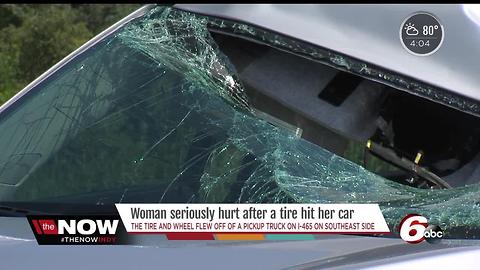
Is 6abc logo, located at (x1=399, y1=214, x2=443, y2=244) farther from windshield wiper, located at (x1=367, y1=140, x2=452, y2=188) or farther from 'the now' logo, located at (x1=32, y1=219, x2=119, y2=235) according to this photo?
'the now' logo, located at (x1=32, y1=219, x2=119, y2=235)

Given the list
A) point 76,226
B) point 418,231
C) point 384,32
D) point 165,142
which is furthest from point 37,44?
point 418,231

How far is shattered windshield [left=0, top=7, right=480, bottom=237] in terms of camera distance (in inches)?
75.0

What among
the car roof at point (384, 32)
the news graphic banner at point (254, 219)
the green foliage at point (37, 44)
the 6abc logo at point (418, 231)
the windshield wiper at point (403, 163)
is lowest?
the 6abc logo at point (418, 231)

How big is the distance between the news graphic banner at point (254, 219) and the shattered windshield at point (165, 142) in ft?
0.18

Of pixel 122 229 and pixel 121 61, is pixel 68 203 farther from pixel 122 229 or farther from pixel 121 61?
pixel 121 61

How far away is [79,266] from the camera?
1.70 metres

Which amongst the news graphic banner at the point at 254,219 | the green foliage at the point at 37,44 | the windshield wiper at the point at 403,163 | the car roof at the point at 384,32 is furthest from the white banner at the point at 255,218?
the green foliage at the point at 37,44

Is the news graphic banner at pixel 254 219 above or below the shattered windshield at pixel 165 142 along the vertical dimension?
below

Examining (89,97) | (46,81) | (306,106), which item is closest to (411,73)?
(306,106)

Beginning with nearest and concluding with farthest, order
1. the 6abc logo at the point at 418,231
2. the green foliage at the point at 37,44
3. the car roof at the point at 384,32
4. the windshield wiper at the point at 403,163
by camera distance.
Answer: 1. the 6abc logo at the point at 418,231
2. the car roof at the point at 384,32
3. the windshield wiper at the point at 403,163
4. the green foliage at the point at 37,44

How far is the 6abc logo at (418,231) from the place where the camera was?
1716mm

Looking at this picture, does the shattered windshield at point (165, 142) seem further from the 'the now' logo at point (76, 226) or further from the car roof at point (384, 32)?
the car roof at point (384, 32)

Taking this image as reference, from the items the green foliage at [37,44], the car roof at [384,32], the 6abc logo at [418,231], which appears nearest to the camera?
the 6abc logo at [418,231]

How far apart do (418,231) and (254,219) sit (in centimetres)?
41
